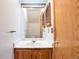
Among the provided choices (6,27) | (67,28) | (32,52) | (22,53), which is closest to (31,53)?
(32,52)

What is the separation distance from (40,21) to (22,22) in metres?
0.49

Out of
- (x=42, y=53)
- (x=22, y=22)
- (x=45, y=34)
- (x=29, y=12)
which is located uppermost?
(x=29, y=12)

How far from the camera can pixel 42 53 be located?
2.85 metres

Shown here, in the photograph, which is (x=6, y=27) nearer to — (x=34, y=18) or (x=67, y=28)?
(x=67, y=28)

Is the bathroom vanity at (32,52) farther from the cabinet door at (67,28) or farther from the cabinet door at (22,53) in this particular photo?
the cabinet door at (67,28)

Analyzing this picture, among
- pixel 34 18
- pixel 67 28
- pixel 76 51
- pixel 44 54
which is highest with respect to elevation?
pixel 34 18

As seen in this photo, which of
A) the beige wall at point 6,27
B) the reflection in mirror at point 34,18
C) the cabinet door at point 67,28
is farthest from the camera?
the reflection in mirror at point 34,18

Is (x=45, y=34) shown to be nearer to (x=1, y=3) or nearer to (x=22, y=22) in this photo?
(x=22, y=22)

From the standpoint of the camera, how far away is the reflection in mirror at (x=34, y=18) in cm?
354

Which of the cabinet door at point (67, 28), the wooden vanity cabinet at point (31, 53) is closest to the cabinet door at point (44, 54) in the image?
the wooden vanity cabinet at point (31, 53)

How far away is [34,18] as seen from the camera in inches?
140

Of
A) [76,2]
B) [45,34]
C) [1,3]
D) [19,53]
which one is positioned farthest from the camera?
[45,34]

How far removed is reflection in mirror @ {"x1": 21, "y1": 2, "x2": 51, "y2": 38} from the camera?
354 cm

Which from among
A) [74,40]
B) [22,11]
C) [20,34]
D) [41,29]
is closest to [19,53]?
[20,34]
